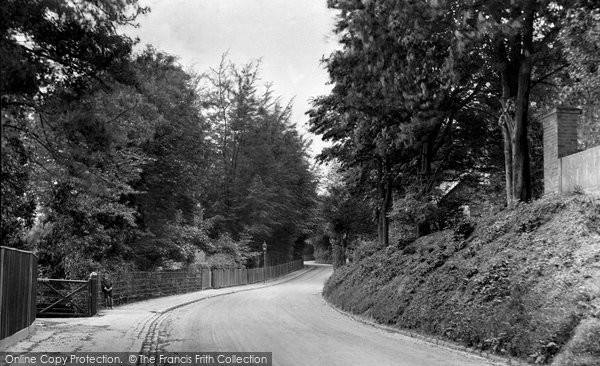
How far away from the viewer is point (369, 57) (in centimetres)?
1371

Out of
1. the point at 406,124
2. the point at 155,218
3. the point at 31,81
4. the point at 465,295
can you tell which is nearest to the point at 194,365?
the point at 31,81

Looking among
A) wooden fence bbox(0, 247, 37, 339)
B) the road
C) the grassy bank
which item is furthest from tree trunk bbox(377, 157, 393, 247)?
wooden fence bbox(0, 247, 37, 339)

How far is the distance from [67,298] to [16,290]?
7.34m

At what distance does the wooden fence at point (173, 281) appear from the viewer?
86.3ft

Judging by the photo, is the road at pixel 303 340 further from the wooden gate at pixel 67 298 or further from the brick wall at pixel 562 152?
the brick wall at pixel 562 152

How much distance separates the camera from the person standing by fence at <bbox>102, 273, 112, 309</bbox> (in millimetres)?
22672

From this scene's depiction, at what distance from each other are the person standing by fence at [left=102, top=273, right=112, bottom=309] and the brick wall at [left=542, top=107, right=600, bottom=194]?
16.1m

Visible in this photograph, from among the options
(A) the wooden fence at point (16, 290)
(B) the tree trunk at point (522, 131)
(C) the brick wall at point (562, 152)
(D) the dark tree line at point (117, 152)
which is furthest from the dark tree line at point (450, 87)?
(A) the wooden fence at point (16, 290)

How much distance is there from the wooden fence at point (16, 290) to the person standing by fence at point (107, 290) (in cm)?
877

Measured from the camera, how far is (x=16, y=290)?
11.9m

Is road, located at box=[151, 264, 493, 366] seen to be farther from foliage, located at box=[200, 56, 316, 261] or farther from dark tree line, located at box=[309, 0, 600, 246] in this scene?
foliage, located at box=[200, 56, 316, 261]

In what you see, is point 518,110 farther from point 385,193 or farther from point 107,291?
point 107,291

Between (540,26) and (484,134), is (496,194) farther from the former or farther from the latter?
(540,26)

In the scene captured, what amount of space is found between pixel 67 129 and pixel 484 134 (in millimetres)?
20087
